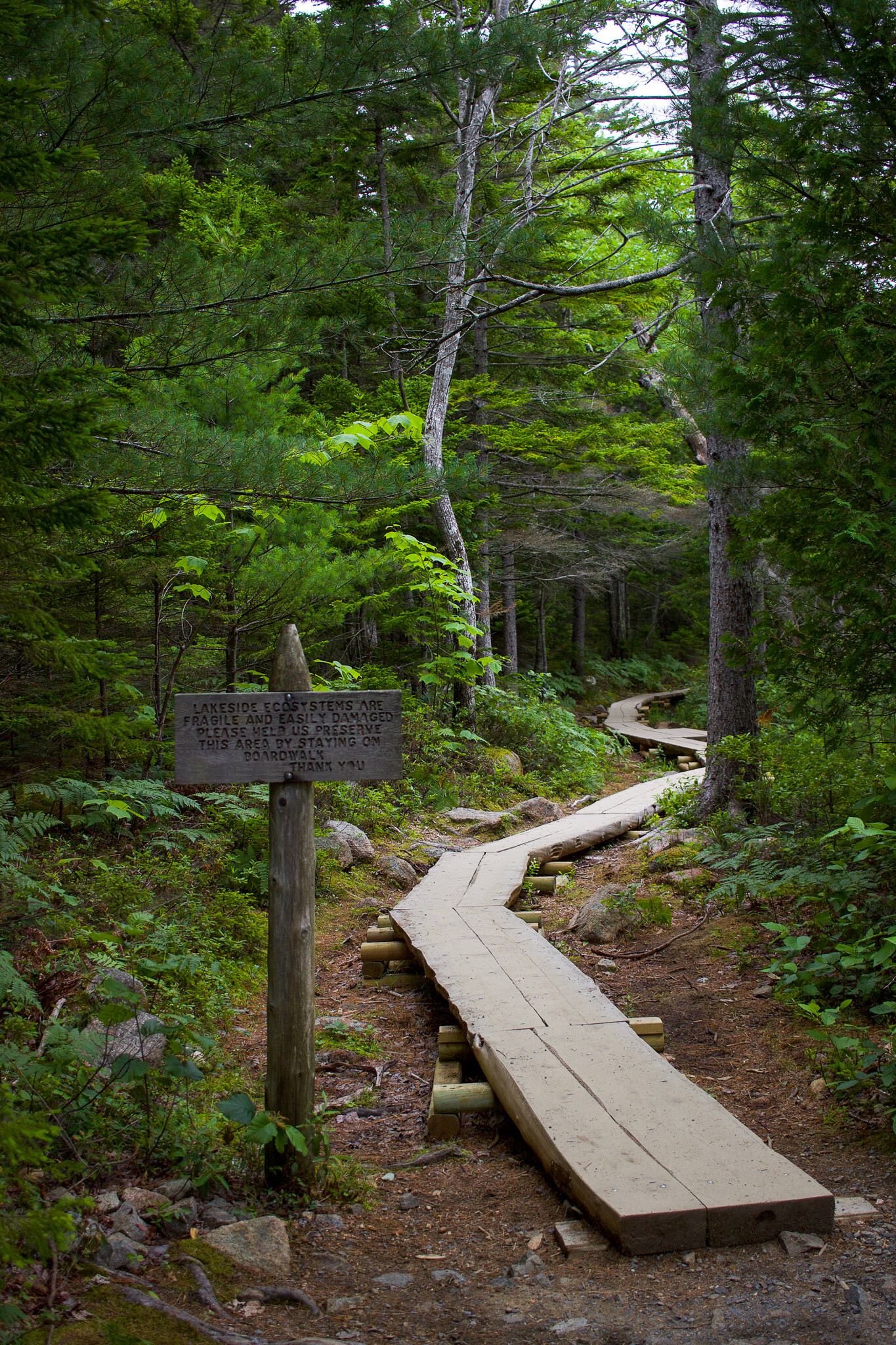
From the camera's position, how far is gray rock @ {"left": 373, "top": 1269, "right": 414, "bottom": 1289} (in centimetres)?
286

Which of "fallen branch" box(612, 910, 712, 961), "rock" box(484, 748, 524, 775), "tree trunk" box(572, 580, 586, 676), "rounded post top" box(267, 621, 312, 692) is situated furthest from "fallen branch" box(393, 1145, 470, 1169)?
"tree trunk" box(572, 580, 586, 676)

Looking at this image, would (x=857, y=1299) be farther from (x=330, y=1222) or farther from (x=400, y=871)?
(x=400, y=871)

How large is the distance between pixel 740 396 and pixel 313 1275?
482cm

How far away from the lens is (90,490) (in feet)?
11.2

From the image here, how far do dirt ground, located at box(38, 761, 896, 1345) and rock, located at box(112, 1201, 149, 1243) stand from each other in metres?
0.31

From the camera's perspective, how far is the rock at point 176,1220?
9.55 feet

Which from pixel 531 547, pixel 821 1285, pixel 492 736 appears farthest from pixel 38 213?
pixel 531 547

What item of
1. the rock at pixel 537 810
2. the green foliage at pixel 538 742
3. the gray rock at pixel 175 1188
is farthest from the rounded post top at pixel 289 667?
the green foliage at pixel 538 742

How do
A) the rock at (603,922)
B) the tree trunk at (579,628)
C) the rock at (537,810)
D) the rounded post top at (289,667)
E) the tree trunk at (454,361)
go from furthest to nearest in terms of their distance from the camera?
the tree trunk at (579,628)
the tree trunk at (454,361)
the rock at (537,810)
the rock at (603,922)
the rounded post top at (289,667)

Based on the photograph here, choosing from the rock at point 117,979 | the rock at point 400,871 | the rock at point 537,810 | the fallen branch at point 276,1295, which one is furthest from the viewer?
the rock at point 537,810

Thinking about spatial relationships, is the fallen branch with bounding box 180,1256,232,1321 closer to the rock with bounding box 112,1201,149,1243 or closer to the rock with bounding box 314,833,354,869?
the rock with bounding box 112,1201,149,1243

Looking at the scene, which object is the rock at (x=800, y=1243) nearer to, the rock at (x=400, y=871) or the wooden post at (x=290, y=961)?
the wooden post at (x=290, y=961)

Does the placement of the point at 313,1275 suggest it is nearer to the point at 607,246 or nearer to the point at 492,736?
the point at 492,736

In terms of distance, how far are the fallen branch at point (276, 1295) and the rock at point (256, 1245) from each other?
0.28ft
